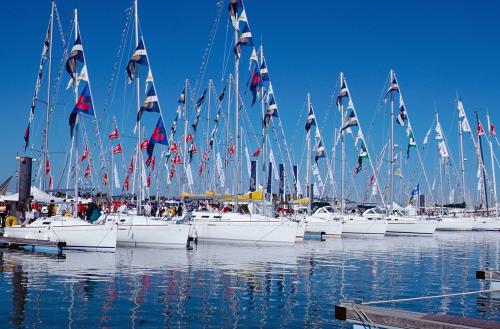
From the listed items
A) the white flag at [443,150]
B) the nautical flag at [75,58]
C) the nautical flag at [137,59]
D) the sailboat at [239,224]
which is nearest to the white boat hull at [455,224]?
the white flag at [443,150]

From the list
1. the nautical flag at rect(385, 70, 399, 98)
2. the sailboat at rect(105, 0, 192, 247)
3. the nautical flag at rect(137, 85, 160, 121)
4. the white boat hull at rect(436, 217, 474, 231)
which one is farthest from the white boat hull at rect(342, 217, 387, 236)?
the nautical flag at rect(137, 85, 160, 121)

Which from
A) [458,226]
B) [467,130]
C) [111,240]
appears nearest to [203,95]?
[111,240]

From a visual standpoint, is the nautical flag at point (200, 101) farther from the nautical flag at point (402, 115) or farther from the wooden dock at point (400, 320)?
the wooden dock at point (400, 320)

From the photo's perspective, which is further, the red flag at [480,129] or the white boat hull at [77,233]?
the red flag at [480,129]

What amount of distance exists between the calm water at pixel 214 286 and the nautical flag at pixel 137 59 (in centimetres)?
1216

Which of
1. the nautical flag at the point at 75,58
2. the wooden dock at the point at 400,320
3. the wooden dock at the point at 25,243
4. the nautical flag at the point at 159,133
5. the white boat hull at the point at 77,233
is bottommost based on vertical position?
the wooden dock at the point at 400,320

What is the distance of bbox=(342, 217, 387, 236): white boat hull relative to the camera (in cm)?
5897

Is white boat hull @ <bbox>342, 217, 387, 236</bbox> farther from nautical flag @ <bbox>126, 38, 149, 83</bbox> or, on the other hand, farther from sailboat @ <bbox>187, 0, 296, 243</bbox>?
nautical flag @ <bbox>126, 38, 149, 83</bbox>

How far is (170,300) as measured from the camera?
1903cm

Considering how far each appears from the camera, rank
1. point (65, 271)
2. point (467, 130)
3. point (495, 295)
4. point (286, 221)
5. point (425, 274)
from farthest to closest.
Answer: point (467, 130), point (286, 221), point (425, 274), point (65, 271), point (495, 295)

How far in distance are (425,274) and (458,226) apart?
5884 centimetres

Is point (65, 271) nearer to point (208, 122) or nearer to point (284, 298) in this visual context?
point (284, 298)

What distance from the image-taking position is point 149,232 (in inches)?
1570

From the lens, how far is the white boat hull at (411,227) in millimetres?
64125
